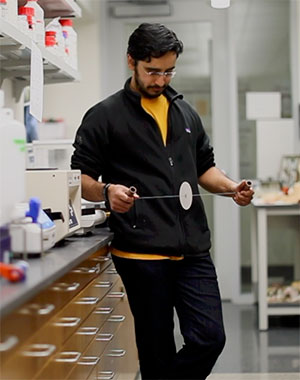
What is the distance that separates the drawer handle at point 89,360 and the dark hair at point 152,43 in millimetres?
1020

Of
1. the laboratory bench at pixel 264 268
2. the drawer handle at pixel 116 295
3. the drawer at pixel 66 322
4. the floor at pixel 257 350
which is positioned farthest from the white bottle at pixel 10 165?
the laboratory bench at pixel 264 268

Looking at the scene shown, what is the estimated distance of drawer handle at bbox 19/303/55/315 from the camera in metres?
1.44

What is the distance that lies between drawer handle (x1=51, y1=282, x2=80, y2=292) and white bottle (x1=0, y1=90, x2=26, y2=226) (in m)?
0.21

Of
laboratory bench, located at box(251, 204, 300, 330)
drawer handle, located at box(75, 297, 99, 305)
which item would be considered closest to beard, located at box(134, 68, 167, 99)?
drawer handle, located at box(75, 297, 99, 305)

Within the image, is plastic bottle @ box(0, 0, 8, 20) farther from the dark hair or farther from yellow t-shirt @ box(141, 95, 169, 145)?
yellow t-shirt @ box(141, 95, 169, 145)

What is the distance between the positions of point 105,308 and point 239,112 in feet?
10.0

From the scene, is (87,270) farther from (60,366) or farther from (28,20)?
(28,20)

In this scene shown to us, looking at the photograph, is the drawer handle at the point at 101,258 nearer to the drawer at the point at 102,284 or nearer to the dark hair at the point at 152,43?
the drawer at the point at 102,284

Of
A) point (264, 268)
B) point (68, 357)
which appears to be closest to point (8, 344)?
point (68, 357)

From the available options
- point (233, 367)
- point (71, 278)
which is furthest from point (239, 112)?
point (71, 278)

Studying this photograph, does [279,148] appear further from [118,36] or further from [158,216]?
[158,216]

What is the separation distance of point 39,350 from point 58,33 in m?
1.63

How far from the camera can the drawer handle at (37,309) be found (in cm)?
144

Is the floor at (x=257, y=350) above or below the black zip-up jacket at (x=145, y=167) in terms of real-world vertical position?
below
